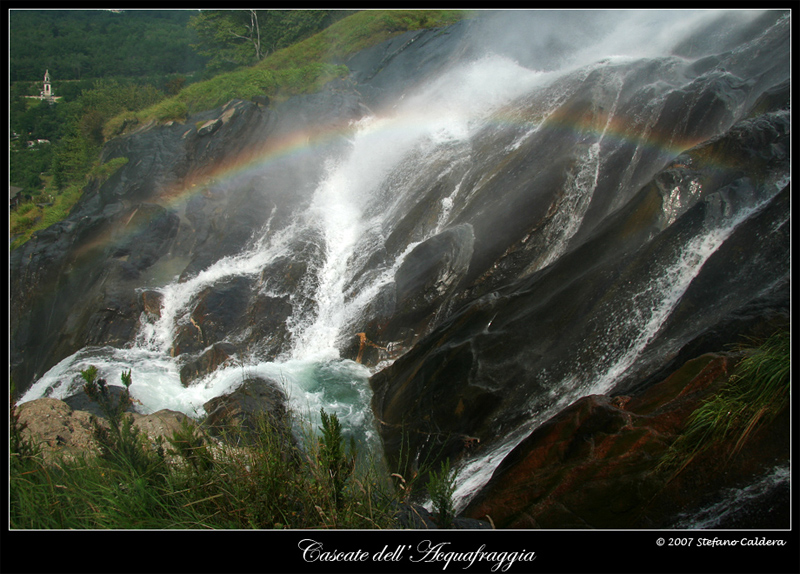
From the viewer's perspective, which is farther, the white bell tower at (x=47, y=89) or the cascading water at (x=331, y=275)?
the white bell tower at (x=47, y=89)

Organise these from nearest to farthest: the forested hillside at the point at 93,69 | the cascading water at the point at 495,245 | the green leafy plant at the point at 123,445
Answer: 1. the green leafy plant at the point at 123,445
2. the cascading water at the point at 495,245
3. the forested hillside at the point at 93,69

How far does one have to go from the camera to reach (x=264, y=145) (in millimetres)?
15680

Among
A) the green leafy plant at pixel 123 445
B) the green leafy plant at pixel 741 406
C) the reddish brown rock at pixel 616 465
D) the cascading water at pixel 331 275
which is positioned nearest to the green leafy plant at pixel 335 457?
the green leafy plant at pixel 123 445

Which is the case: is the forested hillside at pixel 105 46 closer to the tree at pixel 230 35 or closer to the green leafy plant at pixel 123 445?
the tree at pixel 230 35

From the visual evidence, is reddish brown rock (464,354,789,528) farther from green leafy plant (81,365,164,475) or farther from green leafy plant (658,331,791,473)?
green leafy plant (81,365,164,475)

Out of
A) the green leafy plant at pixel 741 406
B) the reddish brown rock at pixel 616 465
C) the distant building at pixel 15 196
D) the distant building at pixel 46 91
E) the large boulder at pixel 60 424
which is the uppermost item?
the distant building at pixel 46 91

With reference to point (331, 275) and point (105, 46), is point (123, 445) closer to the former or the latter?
point (331, 275)

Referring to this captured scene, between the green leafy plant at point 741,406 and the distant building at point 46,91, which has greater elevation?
the distant building at point 46,91

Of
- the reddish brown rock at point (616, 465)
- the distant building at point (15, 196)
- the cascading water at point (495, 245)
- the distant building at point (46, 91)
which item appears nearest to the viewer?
the reddish brown rock at point (616, 465)

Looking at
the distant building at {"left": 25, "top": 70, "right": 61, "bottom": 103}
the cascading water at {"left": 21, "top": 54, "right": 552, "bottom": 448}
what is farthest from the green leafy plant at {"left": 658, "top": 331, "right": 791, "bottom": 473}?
the distant building at {"left": 25, "top": 70, "right": 61, "bottom": 103}

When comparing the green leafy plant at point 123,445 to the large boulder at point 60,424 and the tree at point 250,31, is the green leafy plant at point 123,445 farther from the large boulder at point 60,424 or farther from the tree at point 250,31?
Result: the tree at point 250,31

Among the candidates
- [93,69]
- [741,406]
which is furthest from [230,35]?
[741,406]

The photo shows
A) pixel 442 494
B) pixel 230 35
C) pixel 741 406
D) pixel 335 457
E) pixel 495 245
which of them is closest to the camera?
pixel 335 457

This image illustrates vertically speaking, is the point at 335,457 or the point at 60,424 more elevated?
the point at 335,457
